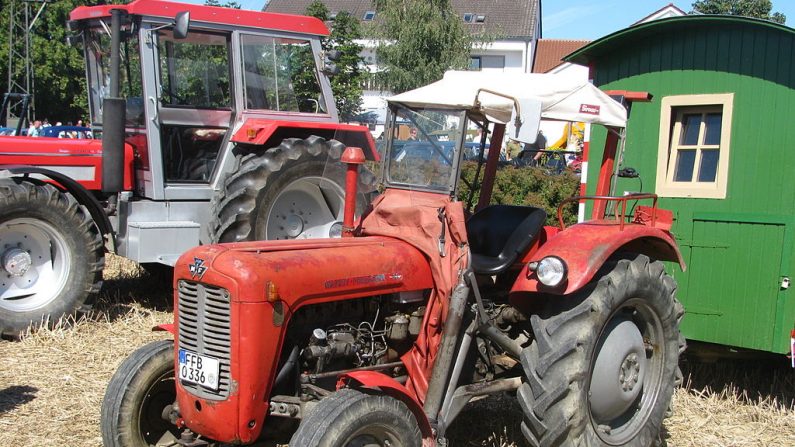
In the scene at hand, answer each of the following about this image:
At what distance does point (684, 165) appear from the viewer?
549 cm

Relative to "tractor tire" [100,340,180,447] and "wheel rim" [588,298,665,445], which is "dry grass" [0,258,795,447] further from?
"tractor tire" [100,340,180,447]

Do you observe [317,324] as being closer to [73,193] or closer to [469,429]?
[469,429]

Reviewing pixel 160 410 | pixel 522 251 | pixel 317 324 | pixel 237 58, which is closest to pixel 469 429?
pixel 522 251

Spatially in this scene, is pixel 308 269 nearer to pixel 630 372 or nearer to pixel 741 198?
pixel 630 372

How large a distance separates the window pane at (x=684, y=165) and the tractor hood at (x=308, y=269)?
2.58 metres

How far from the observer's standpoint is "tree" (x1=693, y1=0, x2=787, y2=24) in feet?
143

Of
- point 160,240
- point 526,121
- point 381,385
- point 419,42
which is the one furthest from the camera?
point 419,42

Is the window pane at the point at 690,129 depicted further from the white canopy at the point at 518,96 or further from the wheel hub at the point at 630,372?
the wheel hub at the point at 630,372

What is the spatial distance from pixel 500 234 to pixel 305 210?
10.6 ft

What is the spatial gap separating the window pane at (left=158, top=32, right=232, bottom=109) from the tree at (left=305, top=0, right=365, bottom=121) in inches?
645

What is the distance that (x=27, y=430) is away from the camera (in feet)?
14.0

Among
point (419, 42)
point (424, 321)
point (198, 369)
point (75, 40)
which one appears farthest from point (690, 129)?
point (419, 42)

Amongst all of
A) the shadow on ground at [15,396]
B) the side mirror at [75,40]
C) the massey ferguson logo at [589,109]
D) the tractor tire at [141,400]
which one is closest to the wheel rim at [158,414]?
the tractor tire at [141,400]

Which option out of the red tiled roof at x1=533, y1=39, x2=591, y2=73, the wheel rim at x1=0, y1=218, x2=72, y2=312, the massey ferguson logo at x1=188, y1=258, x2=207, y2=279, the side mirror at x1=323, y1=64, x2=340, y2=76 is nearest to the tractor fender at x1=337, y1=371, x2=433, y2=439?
the massey ferguson logo at x1=188, y1=258, x2=207, y2=279
